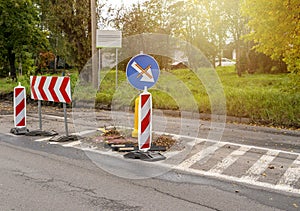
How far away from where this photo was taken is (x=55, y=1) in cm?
2148

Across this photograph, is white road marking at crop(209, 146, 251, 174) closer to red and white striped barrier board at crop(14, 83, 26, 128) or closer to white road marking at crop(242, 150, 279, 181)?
white road marking at crop(242, 150, 279, 181)

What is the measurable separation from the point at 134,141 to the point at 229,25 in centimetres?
2429

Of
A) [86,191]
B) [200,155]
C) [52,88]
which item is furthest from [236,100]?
[86,191]

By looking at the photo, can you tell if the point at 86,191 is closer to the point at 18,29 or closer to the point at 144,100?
the point at 144,100

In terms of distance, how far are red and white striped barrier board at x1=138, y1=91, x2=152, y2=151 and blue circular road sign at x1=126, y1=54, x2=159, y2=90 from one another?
1.62 feet

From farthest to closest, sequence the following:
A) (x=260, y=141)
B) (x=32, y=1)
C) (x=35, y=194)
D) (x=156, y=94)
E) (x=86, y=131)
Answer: (x=32, y=1)
(x=156, y=94)
(x=86, y=131)
(x=260, y=141)
(x=35, y=194)

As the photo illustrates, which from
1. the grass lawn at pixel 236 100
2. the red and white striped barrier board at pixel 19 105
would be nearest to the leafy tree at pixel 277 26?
the grass lawn at pixel 236 100

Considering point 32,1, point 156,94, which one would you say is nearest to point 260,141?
point 156,94

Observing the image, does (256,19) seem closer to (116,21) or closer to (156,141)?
(156,141)

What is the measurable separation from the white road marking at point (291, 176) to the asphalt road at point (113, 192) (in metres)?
0.54

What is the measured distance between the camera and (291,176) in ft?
20.1

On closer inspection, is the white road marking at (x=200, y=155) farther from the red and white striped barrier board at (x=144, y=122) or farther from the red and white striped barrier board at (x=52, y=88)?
the red and white striped barrier board at (x=52, y=88)

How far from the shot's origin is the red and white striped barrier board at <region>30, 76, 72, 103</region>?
8828mm

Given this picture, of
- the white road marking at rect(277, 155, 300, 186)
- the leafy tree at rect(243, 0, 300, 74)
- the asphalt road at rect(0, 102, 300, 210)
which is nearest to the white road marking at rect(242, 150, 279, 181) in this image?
the asphalt road at rect(0, 102, 300, 210)
